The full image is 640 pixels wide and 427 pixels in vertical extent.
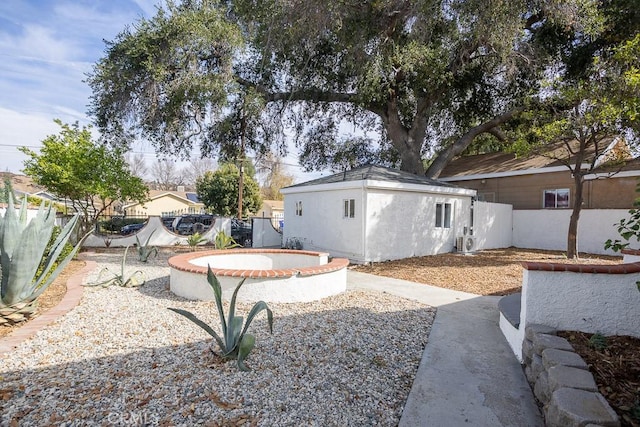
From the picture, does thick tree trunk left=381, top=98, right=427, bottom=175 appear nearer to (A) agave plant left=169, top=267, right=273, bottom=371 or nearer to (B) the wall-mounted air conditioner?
(B) the wall-mounted air conditioner

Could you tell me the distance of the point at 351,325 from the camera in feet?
14.8

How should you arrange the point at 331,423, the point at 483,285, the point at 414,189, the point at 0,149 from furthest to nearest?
the point at 0,149
the point at 414,189
the point at 483,285
the point at 331,423

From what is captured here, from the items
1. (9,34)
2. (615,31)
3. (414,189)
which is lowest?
(414,189)

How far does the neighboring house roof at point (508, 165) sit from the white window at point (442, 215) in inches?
120

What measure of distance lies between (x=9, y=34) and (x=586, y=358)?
1459 cm

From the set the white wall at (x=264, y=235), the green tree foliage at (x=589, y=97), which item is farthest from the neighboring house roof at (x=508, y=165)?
the white wall at (x=264, y=235)

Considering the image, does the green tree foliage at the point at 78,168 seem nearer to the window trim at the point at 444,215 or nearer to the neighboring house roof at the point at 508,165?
the window trim at the point at 444,215

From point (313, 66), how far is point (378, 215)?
779 centimetres

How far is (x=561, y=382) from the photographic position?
7.84 feet

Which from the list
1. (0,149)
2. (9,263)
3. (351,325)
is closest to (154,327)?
(9,263)

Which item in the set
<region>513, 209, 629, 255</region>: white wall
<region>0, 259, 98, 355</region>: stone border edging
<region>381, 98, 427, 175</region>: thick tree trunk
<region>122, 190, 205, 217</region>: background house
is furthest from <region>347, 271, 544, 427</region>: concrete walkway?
<region>122, 190, 205, 217</region>: background house

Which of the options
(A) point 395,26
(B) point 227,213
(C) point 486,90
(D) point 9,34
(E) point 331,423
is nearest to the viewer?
(E) point 331,423

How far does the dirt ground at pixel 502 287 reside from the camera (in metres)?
2.42

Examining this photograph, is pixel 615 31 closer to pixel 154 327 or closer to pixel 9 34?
pixel 154 327
